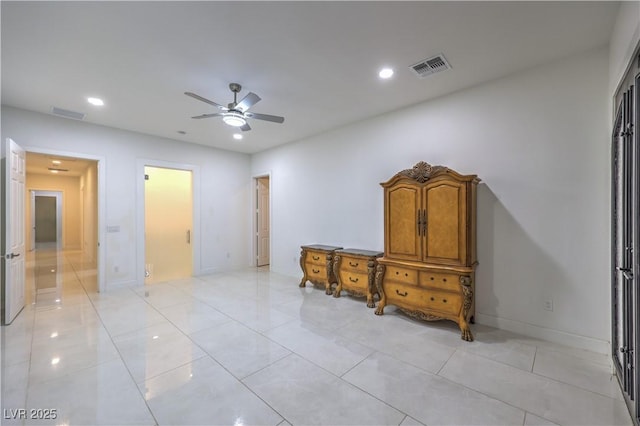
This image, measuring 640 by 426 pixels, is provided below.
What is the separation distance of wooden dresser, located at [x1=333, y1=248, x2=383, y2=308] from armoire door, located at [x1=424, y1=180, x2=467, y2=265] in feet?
3.09

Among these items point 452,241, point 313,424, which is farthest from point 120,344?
point 452,241

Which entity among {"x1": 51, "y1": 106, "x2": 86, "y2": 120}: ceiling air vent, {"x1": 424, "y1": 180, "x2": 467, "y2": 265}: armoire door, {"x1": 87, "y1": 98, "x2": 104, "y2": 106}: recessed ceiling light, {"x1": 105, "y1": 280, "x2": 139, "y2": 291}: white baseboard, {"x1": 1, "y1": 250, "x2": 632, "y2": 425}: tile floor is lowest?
{"x1": 1, "y1": 250, "x2": 632, "y2": 425}: tile floor

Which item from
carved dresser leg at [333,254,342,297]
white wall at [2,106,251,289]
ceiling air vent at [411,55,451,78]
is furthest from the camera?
carved dresser leg at [333,254,342,297]

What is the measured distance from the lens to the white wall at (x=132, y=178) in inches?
165

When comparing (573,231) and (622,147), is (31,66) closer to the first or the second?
(622,147)

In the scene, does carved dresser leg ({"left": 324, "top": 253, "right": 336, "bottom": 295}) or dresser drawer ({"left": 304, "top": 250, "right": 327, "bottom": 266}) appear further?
dresser drawer ({"left": 304, "top": 250, "right": 327, "bottom": 266})

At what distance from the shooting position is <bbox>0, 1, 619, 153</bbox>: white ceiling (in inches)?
82.0

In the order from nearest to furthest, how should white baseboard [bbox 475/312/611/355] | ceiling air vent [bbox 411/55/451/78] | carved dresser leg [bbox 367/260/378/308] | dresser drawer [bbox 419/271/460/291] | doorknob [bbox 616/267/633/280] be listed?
doorknob [bbox 616/267/633/280] → white baseboard [bbox 475/312/611/355] → ceiling air vent [bbox 411/55/451/78] → dresser drawer [bbox 419/271/460/291] → carved dresser leg [bbox 367/260/378/308]

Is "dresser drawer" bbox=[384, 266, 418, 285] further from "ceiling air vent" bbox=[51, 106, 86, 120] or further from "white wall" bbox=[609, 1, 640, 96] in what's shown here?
"ceiling air vent" bbox=[51, 106, 86, 120]

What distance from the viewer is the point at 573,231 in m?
2.69

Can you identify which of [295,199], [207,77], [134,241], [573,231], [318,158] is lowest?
[134,241]

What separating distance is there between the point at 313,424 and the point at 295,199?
436cm

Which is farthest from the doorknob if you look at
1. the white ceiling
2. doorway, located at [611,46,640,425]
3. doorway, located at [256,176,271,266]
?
doorway, located at [256,176,271,266]

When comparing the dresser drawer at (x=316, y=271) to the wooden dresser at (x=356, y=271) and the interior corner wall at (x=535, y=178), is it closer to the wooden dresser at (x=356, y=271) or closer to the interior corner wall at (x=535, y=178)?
the wooden dresser at (x=356, y=271)
